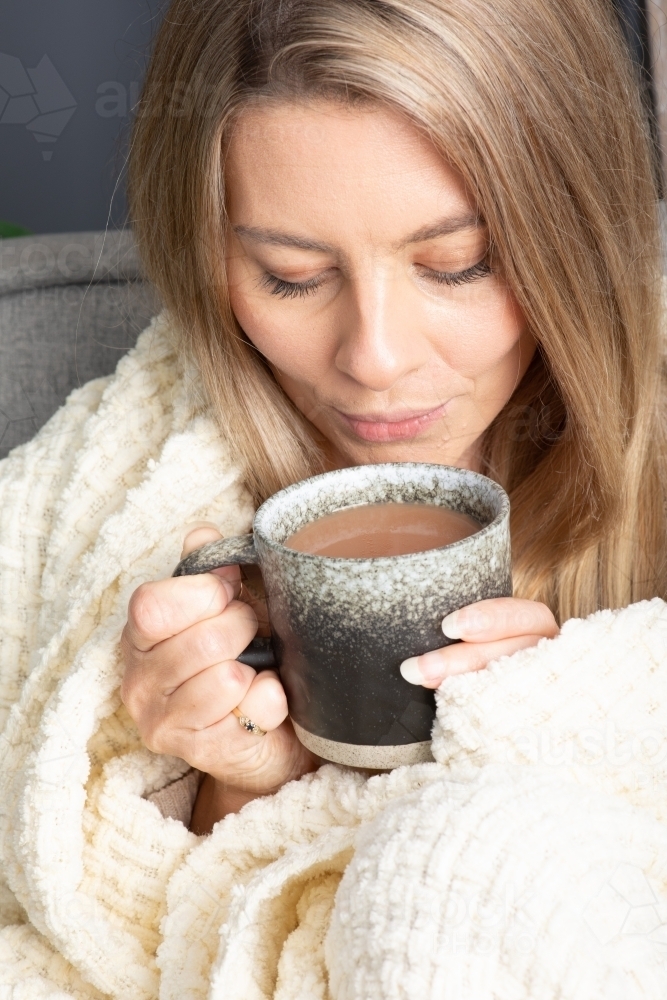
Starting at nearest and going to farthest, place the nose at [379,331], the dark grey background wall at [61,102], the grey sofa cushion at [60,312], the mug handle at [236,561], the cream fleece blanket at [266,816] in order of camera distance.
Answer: the cream fleece blanket at [266,816] < the mug handle at [236,561] < the nose at [379,331] < the grey sofa cushion at [60,312] < the dark grey background wall at [61,102]

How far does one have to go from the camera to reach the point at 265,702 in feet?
2.31

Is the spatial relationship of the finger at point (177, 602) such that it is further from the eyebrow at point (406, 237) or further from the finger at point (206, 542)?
the eyebrow at point (406, 237)

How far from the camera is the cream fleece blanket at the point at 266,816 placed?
524 mm

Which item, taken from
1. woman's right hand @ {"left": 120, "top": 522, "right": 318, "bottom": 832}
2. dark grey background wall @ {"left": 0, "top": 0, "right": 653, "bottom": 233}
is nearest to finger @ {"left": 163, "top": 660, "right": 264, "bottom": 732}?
woman's right hand @ {"left": 120, "top": 522, "right": 318, "bottom": 832}

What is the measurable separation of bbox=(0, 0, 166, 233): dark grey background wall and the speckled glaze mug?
1.71 m

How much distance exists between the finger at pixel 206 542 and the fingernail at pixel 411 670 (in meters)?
0.18

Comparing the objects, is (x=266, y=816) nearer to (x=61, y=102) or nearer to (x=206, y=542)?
(x=206, y=542)

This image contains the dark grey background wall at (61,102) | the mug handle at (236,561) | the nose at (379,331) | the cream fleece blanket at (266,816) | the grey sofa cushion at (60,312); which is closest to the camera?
the cream fleece blanket at (266,816)

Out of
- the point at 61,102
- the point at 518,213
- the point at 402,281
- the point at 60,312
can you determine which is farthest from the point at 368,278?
the point at 61,102

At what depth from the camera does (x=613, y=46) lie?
2.94 feet

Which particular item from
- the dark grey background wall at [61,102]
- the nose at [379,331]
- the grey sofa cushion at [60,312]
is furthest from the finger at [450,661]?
the dark grey background wall at [61,102]

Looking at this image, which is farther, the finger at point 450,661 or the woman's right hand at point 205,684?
the woman's right hand at point 205,684

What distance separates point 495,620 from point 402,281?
11.9 inches

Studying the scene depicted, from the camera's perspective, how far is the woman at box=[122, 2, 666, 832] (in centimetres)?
75
